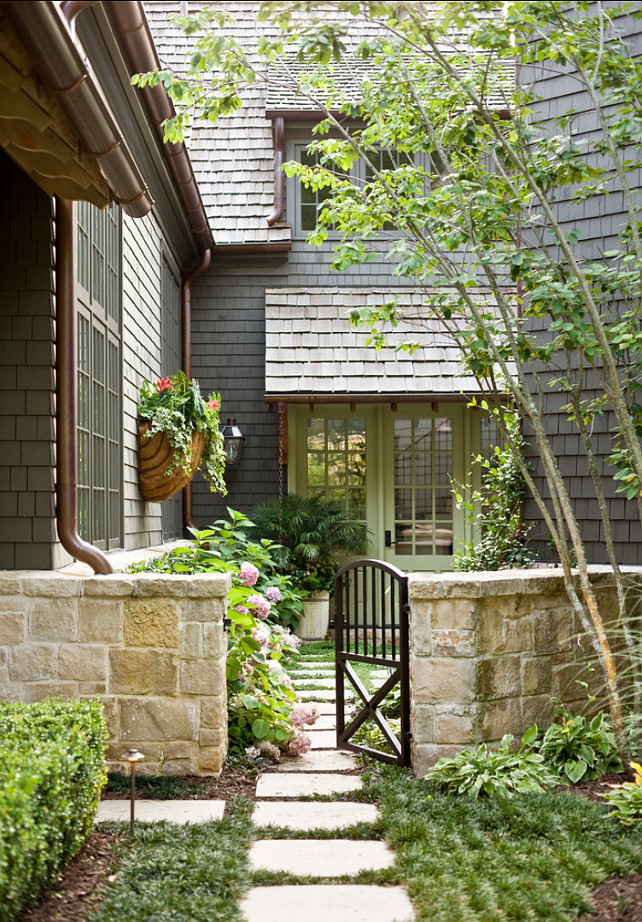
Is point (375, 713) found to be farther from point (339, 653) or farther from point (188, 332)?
point (188, 332)

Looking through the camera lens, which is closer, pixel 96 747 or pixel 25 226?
pixel 96 747

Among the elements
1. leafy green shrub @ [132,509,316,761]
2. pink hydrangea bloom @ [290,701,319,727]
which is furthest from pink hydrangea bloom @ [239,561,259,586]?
pink hydrangea bloom @ [290,701,319,727]

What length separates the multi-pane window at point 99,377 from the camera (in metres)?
5.67

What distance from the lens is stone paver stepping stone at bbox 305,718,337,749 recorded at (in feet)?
18.6

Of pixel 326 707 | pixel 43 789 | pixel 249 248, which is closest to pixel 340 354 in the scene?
pixel 249 248

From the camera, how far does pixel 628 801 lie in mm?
4105

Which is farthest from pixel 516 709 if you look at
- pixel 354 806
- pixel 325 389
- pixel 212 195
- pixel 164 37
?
pixel 164 37

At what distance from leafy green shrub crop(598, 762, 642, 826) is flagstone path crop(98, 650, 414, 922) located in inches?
40.1

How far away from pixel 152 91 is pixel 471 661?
443 centimetres

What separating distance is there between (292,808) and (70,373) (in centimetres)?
240

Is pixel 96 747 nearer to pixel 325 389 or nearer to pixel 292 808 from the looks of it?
pixel 292 808

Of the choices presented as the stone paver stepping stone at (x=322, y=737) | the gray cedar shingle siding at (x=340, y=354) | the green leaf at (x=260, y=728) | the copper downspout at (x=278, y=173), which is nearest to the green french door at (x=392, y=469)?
the gray cedar shingle siding at (x=340, y=354)

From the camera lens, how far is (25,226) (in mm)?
4840

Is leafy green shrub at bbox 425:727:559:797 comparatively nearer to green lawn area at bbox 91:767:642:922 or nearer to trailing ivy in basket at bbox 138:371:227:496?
green lawn area at bbox 91:767:642:922
